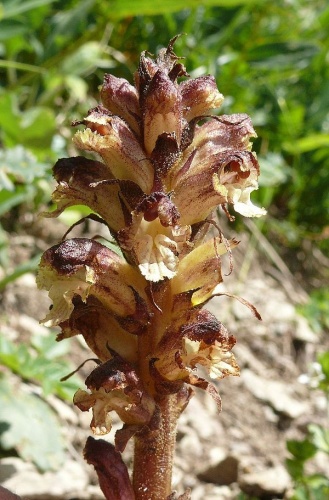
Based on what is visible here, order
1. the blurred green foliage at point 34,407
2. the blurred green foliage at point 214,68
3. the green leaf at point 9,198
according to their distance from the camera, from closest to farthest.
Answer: the blurred green foliage at point 34,407 < the green leaf at point 9,198 < the blurred green foliage at point 214,68

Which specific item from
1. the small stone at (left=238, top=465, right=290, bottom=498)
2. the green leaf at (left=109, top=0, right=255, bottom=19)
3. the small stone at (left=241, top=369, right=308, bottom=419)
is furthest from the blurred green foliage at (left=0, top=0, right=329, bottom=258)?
the small stone at (left=238, top=465, right=290, bottom=498)

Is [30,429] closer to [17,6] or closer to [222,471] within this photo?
[222,471]

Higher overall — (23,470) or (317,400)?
(317,400)

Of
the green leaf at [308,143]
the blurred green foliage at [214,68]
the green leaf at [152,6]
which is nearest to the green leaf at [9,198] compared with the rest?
the blurred green foliage at [214,68]

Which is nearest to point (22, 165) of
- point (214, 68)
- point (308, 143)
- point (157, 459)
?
point (157, 459)

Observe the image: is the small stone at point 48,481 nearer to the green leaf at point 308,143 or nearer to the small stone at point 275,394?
the small stone at point 275,394

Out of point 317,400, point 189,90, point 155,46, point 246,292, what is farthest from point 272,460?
point 155,46

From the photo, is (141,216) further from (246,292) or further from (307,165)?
(307,165)
